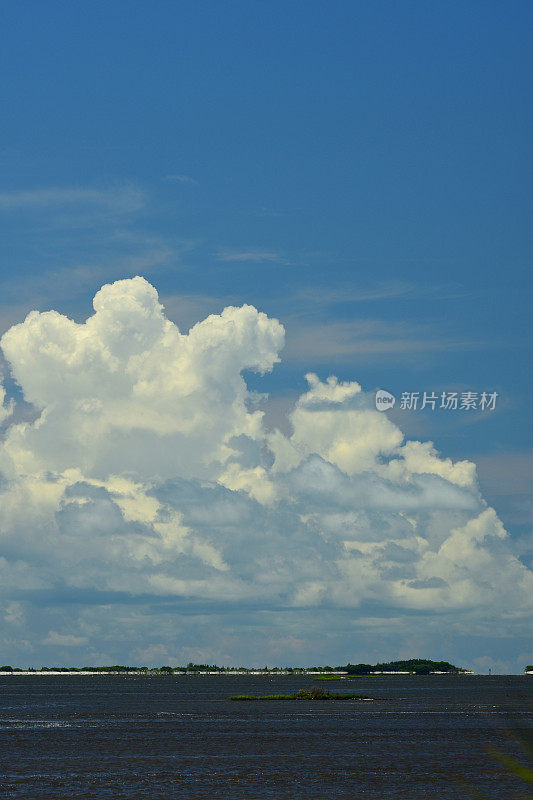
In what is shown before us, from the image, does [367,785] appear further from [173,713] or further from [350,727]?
[173,713]

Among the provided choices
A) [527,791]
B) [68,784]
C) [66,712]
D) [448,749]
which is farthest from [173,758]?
[66,712]

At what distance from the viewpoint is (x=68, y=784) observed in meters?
66.2

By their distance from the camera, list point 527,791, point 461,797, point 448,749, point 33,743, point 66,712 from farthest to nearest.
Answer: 1. point 66,712
2. point 33,743
3. point 448,749
4. point 527,791
5. point 461,797

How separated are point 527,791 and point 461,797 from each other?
684 centimetres

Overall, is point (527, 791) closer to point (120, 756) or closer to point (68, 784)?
point (68, 784)

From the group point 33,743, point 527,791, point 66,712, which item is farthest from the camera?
point 66,712

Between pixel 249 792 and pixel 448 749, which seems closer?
pixel 249 792

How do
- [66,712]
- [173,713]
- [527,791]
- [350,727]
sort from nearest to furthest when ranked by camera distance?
[527,791], [350,727], [173,713], [66,712]

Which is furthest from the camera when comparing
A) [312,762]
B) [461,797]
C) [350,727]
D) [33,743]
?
[350,727]

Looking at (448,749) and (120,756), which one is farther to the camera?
(448,749)

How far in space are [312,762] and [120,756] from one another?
1707cm

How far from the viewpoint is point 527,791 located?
210ft

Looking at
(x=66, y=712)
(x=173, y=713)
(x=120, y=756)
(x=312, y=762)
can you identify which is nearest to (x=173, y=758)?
(x=120, y=756)

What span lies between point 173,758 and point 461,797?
31.6 metres
